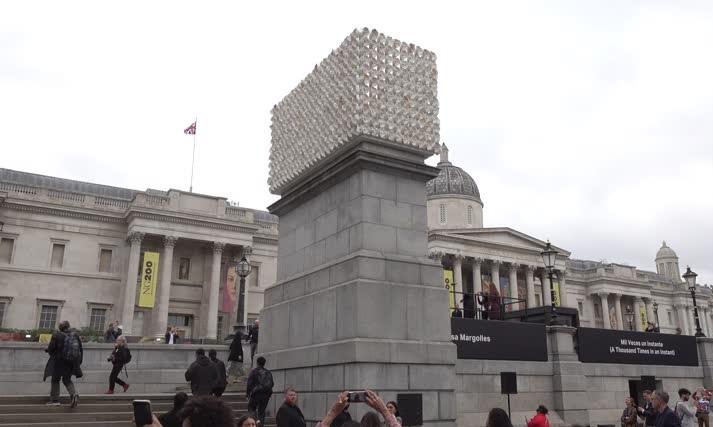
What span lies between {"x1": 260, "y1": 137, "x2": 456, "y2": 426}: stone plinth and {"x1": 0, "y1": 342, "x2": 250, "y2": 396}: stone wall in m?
9.38

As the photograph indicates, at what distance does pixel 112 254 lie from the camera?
49.8 metres

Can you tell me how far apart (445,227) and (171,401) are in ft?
184

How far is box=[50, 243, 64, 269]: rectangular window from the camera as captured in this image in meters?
47.6

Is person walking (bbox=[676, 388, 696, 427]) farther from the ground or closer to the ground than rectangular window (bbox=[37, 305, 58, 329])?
closer to the ground

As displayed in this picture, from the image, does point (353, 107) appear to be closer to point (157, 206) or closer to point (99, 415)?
point (99, 415)

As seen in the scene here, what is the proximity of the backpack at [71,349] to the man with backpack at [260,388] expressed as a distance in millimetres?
4944

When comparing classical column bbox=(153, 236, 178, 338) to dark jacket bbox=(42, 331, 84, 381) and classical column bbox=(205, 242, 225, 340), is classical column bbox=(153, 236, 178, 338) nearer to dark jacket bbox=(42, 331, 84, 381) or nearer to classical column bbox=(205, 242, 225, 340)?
classical column bbox=(205, 242, 225, 340)

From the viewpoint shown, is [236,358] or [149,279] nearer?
[236,358]

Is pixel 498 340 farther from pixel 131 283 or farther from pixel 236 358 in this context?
pixel 131 283

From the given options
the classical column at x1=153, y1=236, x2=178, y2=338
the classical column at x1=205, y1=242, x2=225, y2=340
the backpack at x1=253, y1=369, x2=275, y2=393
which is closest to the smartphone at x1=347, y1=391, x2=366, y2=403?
the backpack at x1=253, y1=369, x2=275, y2=393

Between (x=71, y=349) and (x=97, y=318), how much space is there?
3808 centimetres

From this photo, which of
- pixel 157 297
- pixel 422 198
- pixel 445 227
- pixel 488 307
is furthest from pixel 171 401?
pixel 445 227

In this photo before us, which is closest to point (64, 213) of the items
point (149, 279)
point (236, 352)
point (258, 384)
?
point (149, 279)

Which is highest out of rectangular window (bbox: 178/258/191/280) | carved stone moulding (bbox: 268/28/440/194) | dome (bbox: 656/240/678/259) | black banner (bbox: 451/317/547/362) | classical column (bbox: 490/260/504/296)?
dome (bbox: 656/240/678/259)
